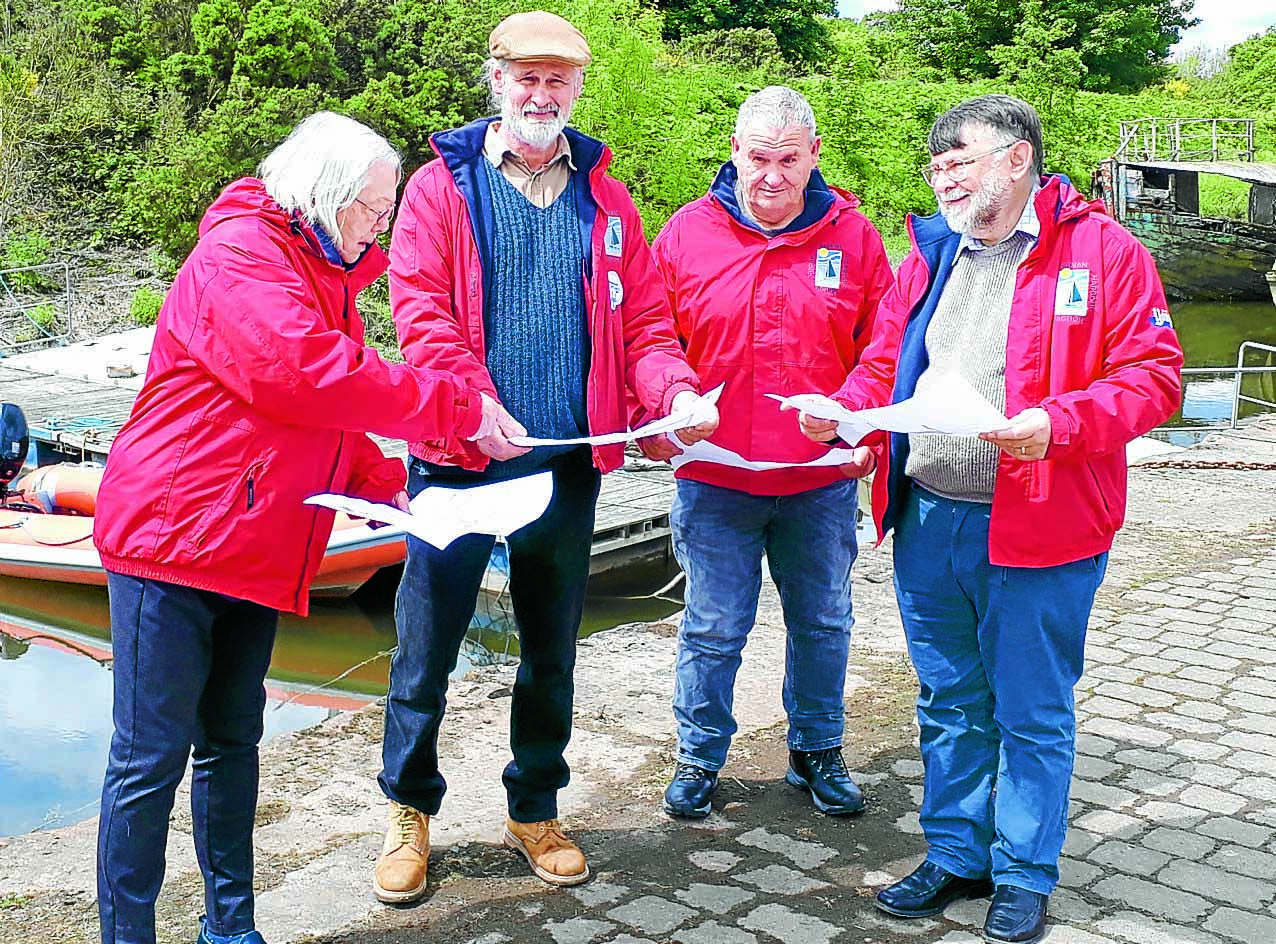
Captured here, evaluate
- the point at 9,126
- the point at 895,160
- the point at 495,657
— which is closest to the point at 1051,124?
the point at 895,160

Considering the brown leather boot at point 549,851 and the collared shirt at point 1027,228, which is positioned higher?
the collared shirt at point 1027,228

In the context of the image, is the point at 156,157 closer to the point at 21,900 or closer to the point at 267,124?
the point at 267,124

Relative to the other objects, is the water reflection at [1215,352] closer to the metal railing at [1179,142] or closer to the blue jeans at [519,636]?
the metal railing at [1179,142]

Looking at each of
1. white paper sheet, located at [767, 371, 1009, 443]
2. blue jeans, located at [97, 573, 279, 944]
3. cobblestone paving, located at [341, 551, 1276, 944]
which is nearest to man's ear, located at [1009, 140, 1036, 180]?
white paper sheet, located at [767, 371, 1009, 443]

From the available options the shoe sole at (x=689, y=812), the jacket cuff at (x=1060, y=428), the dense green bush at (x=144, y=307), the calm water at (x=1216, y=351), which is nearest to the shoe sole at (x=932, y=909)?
the shoe sole at (x=689, y=812)

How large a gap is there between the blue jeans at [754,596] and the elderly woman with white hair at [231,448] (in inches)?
46.2

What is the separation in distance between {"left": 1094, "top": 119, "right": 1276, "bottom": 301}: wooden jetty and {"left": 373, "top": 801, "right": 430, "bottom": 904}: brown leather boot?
26442 millimetres

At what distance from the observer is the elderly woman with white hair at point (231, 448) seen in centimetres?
253

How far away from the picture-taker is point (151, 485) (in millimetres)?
2570

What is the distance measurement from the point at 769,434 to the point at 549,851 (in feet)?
4.09

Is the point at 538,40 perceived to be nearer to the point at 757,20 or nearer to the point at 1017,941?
the point at 1017,941

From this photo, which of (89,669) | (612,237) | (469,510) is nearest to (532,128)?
(612,237)

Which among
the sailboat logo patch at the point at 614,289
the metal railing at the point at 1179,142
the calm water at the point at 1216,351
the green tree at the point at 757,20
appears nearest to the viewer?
the sailboat logo patch at the point at 614,289

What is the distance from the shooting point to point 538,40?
3156 millimetres
